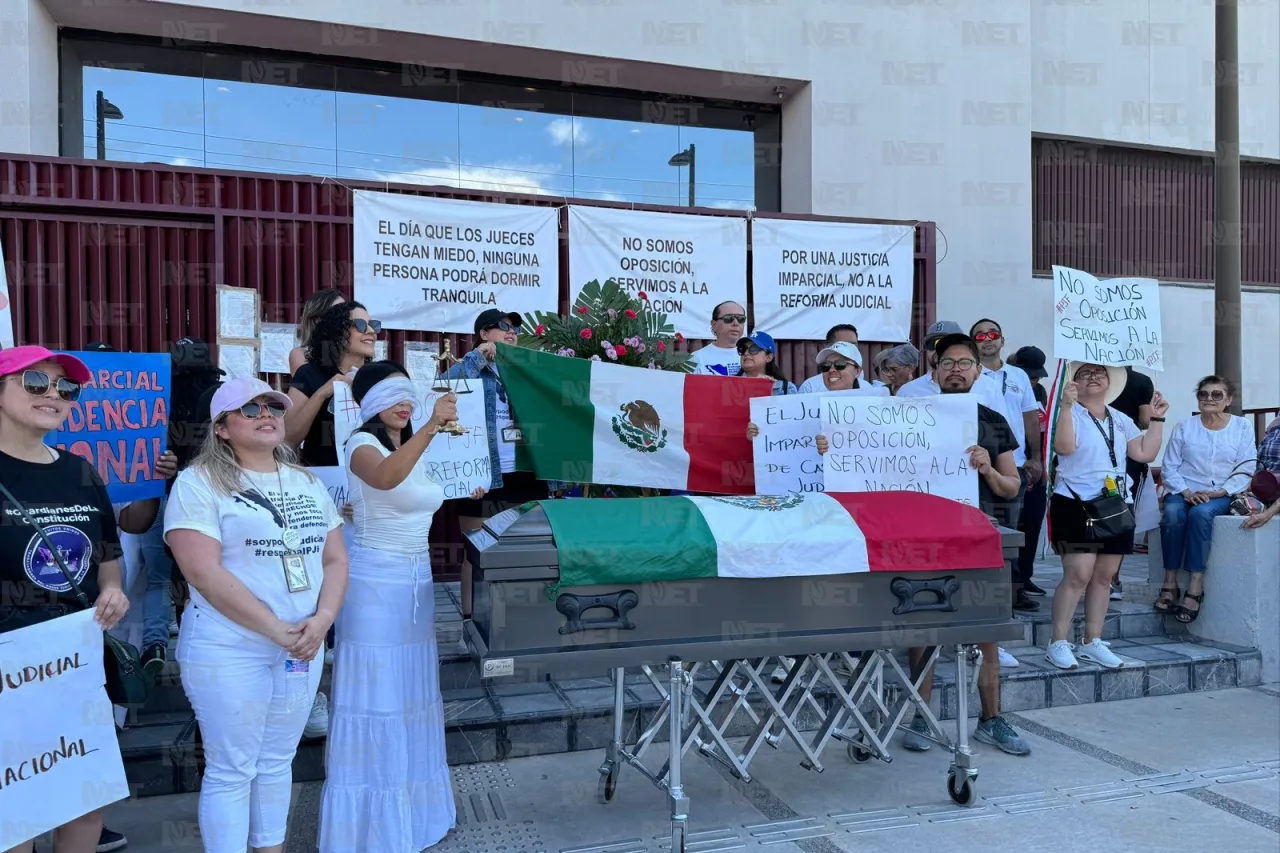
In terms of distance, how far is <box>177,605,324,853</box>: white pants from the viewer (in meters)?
2.77

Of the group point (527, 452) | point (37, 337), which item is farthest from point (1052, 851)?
point (37, 337)

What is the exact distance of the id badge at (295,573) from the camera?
293cm

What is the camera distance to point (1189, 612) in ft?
21.2

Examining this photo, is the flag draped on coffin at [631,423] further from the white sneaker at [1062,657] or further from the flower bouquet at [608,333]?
the white sneaker at [1062,657]

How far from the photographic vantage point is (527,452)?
5.28m

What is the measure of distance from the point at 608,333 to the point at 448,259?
116 inches

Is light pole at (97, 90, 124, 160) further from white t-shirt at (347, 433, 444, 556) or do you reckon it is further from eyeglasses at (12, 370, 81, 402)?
white t-shirt at (347, 433, 444, 556)

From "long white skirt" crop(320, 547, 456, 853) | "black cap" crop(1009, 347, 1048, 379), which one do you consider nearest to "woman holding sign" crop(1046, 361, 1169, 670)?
"black cap" crop(1009, 347, 1048, 379)

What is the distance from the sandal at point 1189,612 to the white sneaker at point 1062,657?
1.47 meters

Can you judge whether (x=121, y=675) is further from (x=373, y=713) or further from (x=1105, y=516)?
(x=1105, y=516)

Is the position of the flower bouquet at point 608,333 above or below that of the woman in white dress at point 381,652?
above

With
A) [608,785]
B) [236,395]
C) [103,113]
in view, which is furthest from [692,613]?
[103,113]

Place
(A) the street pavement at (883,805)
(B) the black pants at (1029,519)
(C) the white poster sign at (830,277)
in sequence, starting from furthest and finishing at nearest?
(C) the white poster sign at (830,277), (B) the black pants at (1029,519), (A) the street pavement at (883,805)

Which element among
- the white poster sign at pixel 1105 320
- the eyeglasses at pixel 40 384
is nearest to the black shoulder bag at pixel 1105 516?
the white poster sign at pixel 1105 320
